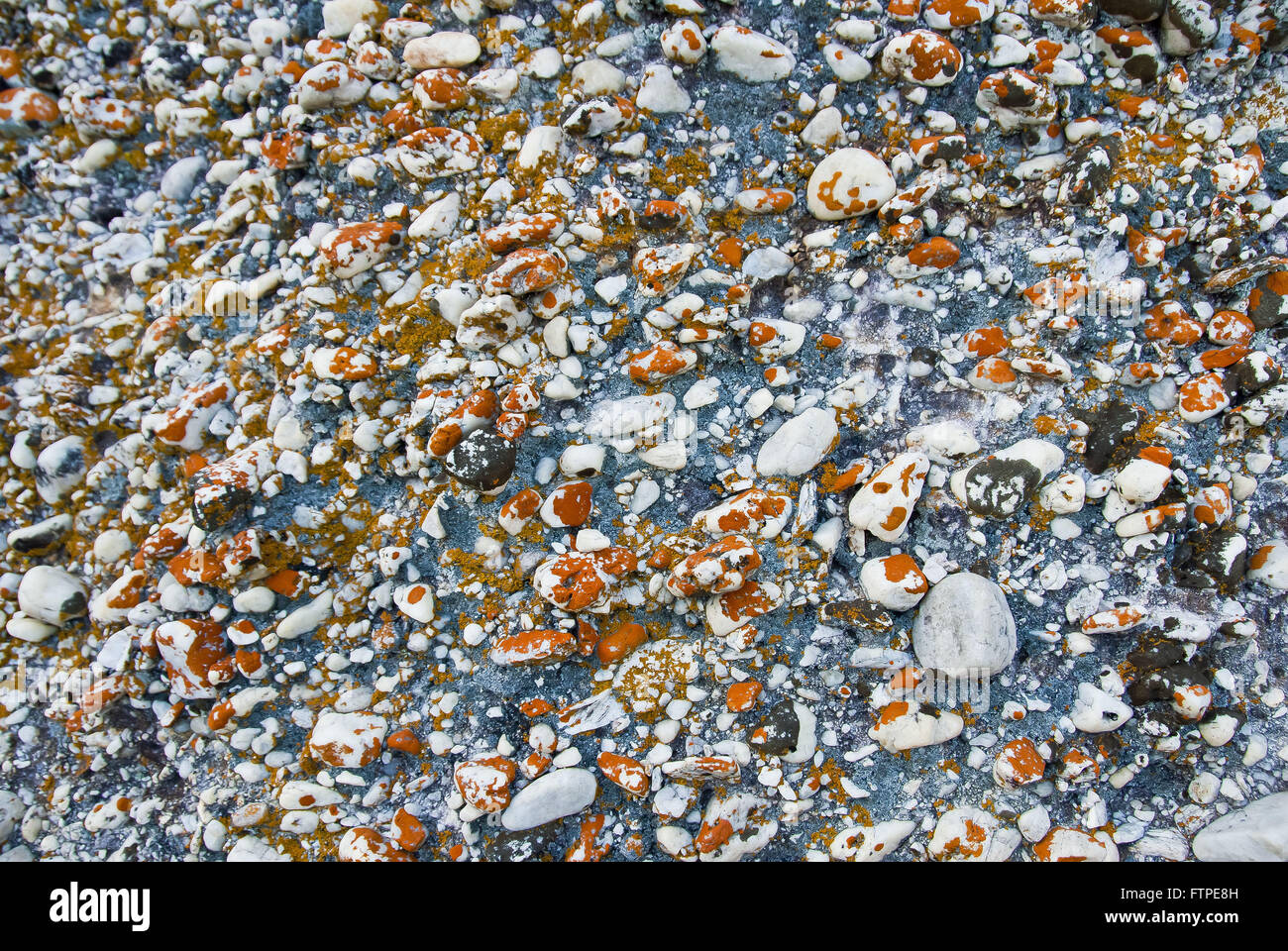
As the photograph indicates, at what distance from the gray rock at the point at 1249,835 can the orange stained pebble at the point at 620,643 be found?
4.46 feet

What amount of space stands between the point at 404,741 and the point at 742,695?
84 centimetres

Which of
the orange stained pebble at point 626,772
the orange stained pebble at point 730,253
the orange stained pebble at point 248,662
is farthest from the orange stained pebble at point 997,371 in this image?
the orange stained pebble at point 248,662

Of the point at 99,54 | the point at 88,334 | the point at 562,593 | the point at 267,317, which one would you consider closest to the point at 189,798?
the point at 562,593

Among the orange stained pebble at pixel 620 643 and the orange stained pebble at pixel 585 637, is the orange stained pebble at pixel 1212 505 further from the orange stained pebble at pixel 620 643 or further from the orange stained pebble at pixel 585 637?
A: the orange stained pebble at pixel 585 637

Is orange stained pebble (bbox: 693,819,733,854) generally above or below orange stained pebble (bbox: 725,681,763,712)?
below

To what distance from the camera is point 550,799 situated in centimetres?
158

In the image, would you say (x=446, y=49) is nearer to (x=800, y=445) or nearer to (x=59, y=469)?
(x=800, y=445)

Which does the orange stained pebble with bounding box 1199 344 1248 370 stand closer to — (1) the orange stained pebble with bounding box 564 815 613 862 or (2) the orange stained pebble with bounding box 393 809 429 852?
(1) the orange stained pebble with bounding box 564 815 613 862

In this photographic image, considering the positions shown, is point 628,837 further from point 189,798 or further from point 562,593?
point 189,798

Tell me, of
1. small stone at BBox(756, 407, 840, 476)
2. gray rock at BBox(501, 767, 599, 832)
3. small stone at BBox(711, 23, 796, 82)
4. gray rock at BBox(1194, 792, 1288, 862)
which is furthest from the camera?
small stone at BBox(711, 23, 796, 82)

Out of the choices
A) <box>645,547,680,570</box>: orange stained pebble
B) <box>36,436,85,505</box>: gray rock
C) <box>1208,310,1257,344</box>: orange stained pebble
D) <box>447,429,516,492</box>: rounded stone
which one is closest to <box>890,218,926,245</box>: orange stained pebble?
<box>1208,310,1257,344</box>: orange stained pebble

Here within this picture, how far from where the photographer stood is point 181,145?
218cm

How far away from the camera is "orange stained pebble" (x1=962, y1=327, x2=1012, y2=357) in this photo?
1.74 m

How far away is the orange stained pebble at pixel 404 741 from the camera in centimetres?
167
